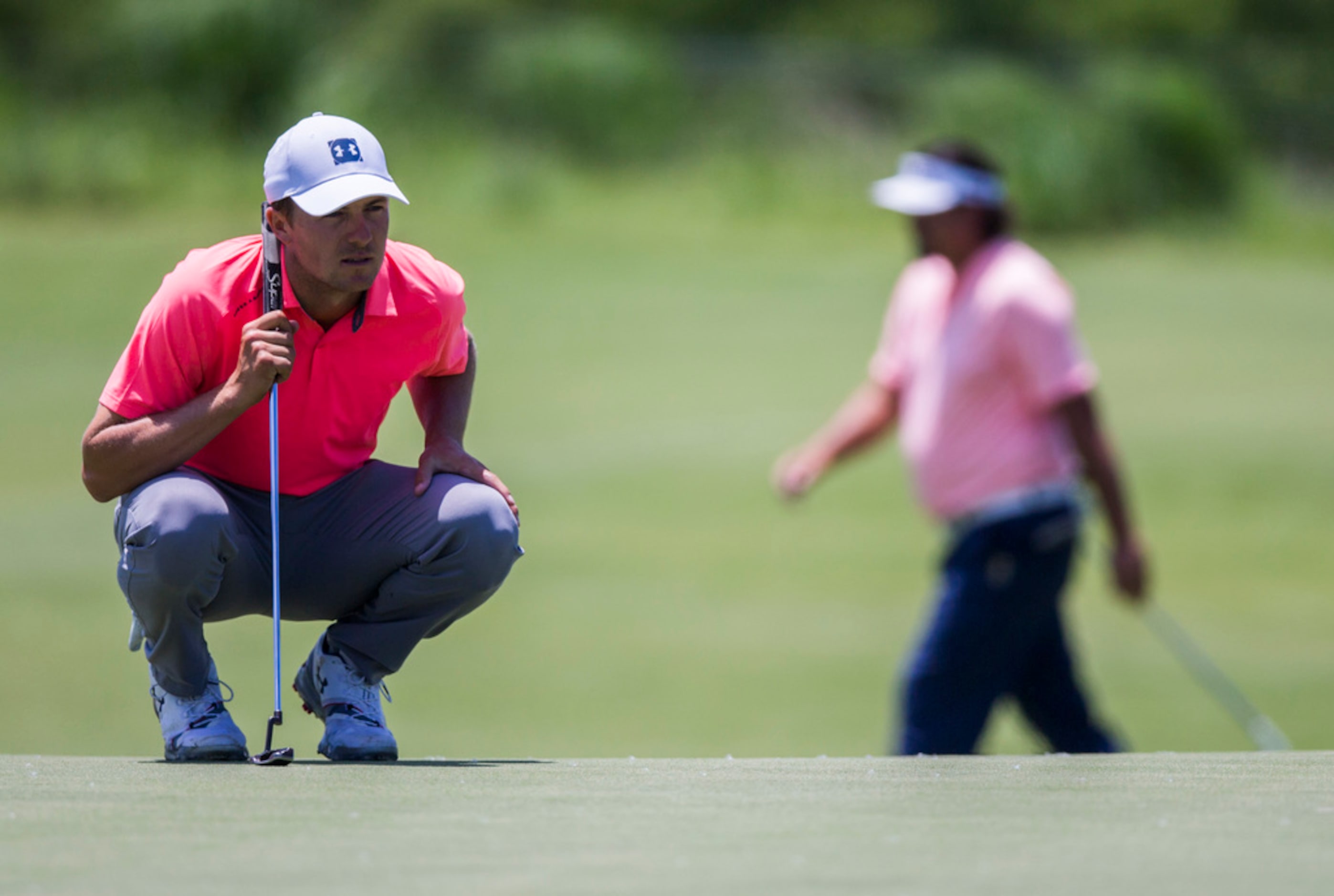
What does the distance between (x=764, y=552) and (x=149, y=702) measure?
529cm

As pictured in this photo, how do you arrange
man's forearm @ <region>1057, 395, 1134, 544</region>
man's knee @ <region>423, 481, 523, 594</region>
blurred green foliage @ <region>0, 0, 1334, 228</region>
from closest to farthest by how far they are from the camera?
man's knee @ <region>423, 481, 523, 594</region>
man's forearm @ <region>1057, 395, 1134, 544</region>
blurred green foliage @ <region>0, 0, 1334, 228</region>

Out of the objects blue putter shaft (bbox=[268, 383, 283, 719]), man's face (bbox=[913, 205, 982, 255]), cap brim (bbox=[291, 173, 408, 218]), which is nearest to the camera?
cap brim (bbox=[291, 173, 408, 218])

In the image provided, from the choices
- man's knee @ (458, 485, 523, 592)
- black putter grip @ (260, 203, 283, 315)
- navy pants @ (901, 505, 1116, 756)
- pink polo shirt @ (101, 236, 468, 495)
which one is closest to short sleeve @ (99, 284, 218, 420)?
pink polo shirt @ (101, 236, 468, 495)

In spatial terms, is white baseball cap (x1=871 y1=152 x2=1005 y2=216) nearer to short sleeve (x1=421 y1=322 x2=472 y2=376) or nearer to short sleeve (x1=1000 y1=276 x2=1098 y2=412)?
short sleeve (x1=1000 y1=276 x2=1098 y2=412)

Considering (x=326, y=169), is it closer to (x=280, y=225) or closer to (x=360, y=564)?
(x=280, y=225)

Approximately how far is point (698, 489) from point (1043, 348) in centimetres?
1100

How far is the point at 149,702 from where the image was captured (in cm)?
991

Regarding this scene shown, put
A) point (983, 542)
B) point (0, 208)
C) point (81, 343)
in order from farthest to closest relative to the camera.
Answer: point (0, 208)
point (81, 343)
point (983, 542)

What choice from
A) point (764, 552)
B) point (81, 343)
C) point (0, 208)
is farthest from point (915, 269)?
point (0, 208)

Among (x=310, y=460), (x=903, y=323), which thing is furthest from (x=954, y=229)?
(x=310, y=460)

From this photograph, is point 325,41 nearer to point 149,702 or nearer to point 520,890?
point 149,702

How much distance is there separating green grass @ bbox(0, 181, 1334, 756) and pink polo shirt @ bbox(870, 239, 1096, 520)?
4026 mm

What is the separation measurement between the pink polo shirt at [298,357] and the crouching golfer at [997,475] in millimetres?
1539

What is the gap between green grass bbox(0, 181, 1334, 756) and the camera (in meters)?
9.97
